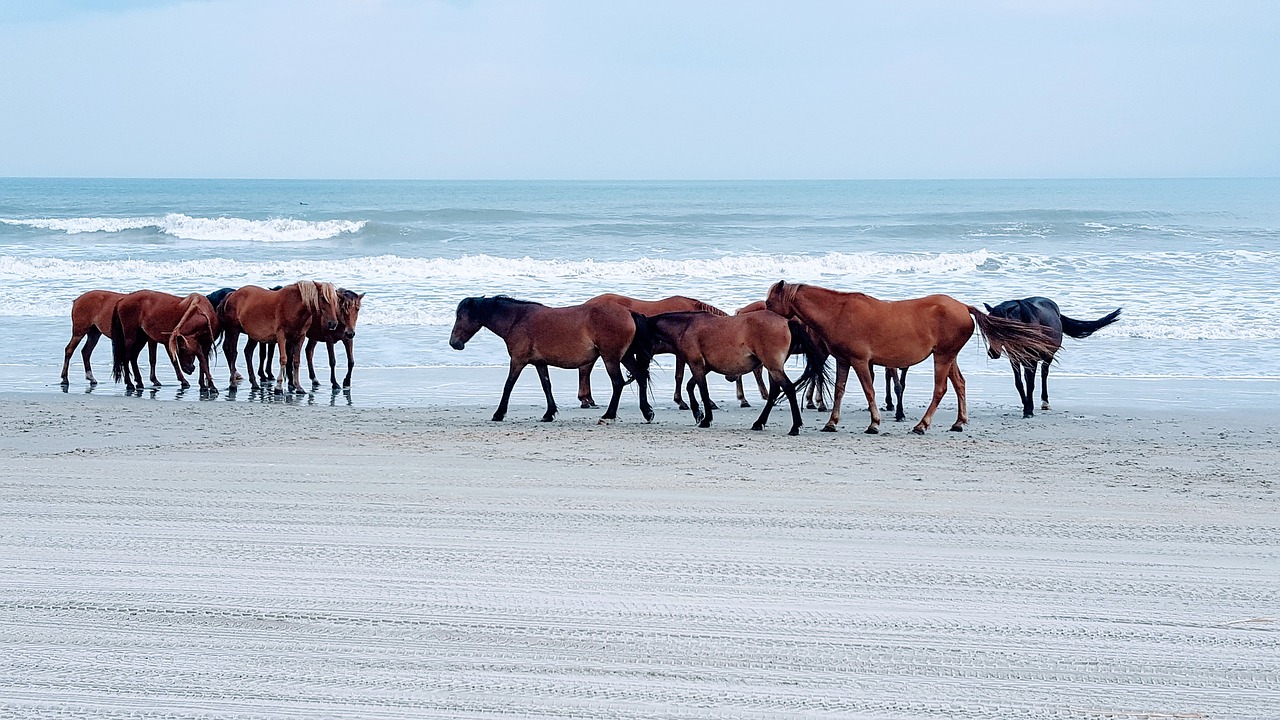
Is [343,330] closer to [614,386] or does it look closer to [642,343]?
[614,386]

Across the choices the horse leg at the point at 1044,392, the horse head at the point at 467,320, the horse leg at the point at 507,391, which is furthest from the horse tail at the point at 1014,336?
the horse head at the point at 467,320

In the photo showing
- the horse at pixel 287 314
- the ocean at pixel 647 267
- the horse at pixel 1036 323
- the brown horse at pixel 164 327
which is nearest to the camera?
the horse at pixel 1036 323

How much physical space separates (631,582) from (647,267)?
2585cm

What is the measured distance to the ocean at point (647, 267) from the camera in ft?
48.1

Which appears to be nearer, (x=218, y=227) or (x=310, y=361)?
(x=310, y=361)

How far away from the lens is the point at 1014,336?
10.2 m

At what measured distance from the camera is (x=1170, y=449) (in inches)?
348

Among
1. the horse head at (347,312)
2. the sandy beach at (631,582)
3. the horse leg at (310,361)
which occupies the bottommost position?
the horse leg at (310,361)

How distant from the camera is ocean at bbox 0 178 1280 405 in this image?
14.7 m

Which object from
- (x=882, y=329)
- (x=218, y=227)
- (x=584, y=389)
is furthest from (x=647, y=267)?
(x=218, y=227)

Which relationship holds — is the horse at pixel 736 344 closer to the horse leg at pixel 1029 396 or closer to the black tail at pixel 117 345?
the horse leg at pixel 1029 396

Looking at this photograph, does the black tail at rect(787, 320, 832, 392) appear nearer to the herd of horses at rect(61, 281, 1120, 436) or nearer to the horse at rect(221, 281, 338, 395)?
the herd of horses at rect(61, 281, 1120, 436)

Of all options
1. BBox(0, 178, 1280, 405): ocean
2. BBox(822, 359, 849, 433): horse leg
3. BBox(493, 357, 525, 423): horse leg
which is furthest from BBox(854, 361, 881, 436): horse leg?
BBox(0, 178, 1280, 405): ocean

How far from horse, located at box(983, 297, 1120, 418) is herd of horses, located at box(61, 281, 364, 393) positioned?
7.03 metres
